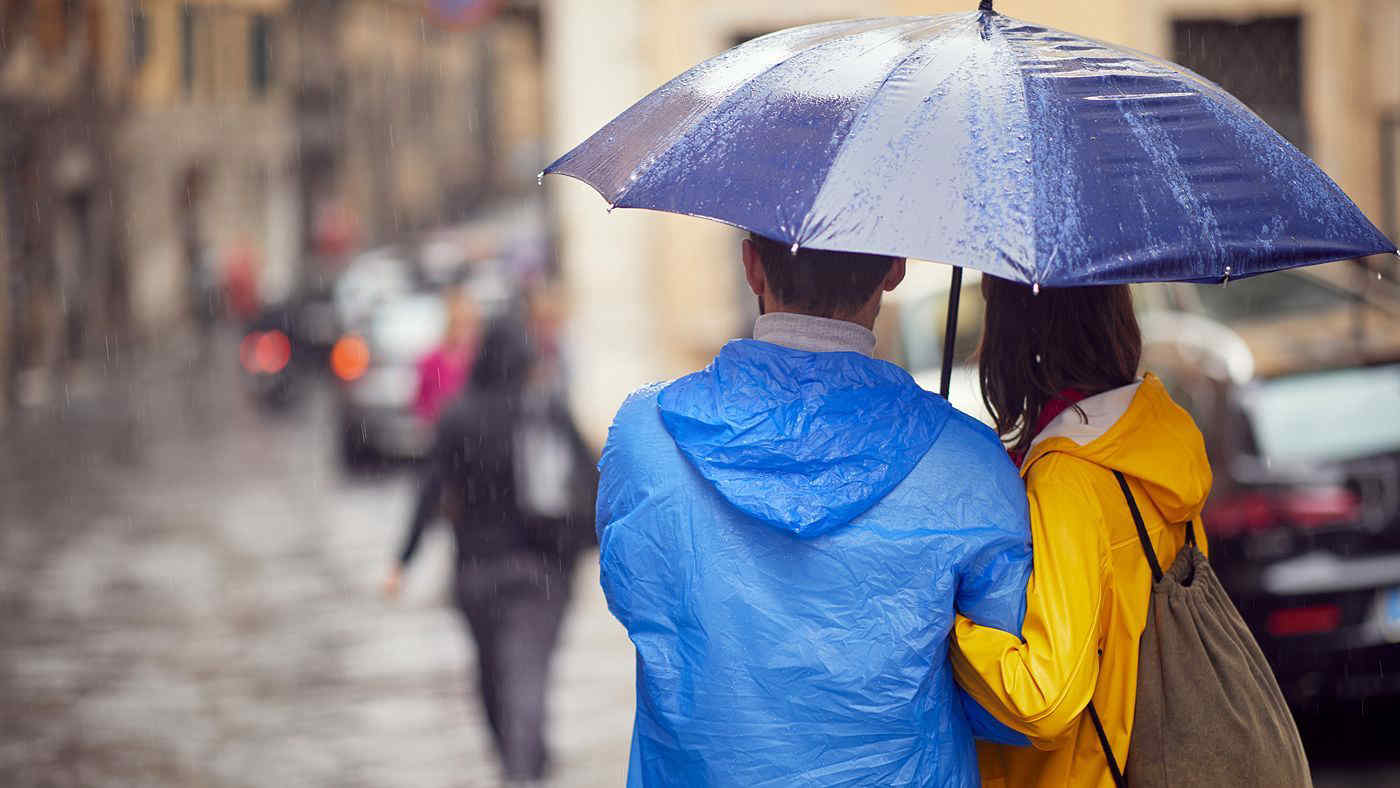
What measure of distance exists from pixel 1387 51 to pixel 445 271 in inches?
379

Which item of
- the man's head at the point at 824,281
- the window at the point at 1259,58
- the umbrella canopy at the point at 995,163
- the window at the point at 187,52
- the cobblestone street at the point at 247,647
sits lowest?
the cobblestone street at the point at 247,647

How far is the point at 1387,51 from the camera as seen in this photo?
43.5ft

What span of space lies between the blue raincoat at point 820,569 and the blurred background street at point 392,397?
0.84 m

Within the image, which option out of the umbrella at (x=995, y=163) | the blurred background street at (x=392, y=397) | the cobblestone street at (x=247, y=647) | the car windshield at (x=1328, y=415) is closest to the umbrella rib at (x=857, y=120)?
the umbrella at (x=995, y=163)

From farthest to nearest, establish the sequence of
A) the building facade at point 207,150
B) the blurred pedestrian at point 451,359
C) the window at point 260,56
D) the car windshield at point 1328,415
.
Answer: the window at point 260,56
the building facade at point 207,150
the blurred pedestrian at point 451,359
the car windshield at point 1328,415

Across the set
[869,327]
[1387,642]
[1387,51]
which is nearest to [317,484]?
[1387,51]

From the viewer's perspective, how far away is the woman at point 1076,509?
2.37 meters

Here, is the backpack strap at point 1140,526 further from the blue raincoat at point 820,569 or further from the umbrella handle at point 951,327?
the umbrella handle at point 951,327

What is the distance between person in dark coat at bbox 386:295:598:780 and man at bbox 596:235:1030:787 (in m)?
3.61

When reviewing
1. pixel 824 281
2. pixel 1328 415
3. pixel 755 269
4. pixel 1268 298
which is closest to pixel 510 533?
pixel 1328 415

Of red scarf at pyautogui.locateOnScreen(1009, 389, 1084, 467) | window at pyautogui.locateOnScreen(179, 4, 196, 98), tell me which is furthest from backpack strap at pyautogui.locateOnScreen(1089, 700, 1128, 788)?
window at pyautogui.locateOnScreen(179, 4, 196, 98)

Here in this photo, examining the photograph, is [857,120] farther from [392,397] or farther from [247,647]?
[392,397]

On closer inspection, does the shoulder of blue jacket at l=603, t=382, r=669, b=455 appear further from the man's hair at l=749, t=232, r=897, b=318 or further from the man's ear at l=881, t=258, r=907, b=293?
the man's ear at l=881, t=258, r=907, b=293

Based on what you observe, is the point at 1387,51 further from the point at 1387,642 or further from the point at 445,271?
the point at 445,271
